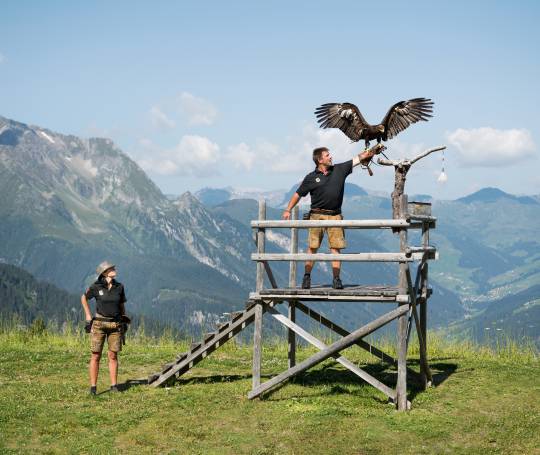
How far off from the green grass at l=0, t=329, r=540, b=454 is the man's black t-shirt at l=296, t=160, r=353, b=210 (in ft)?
15.0

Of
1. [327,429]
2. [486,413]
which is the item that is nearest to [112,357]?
[327,429]

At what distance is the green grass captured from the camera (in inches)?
556

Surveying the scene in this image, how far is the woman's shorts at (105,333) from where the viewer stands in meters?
17.8

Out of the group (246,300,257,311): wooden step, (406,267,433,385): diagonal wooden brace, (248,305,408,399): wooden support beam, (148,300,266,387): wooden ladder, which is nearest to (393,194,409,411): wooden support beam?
(248,305,408,399): wooden support beam

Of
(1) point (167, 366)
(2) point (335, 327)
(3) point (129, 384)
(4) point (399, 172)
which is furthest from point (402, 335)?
(3) point (129, 384)

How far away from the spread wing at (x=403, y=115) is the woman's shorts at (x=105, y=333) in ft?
26.1

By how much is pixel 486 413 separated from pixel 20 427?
32.2 feet

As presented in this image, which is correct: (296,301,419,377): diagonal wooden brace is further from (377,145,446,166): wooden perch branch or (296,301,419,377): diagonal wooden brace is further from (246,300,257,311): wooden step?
(377,145,446,166): wooden perch branch

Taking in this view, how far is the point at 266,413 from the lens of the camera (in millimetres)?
16203

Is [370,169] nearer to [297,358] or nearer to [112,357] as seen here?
[112,357]

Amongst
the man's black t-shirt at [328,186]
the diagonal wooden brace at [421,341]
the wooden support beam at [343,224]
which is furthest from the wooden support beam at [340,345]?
the man's black t-shirt at [328,186]

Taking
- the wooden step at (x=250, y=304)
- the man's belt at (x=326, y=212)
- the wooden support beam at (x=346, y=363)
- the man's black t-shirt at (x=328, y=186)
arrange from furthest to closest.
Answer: the wooden step at (x=250, y=304)
the man's belt at (x=326, y=212)
the man's black t-shirt at (x=328, y=186)
the wooden support beam at (x=346, y=363)

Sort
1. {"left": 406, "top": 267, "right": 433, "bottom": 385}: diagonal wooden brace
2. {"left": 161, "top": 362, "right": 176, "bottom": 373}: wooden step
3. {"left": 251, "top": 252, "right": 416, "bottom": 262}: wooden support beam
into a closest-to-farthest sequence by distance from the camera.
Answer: {"left": 251, "top": 252, "right": 416, "bottom": 262}: wooden support beam < {"left": 406, "top": 267, "right": 433, "bottom": 385}: diagonal wooden brace < {"left": 161, "top": 362, "right": 176, "bottom": 373}: wooden step

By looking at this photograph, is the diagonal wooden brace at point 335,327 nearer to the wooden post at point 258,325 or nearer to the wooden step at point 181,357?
the wooden post at point 258,325
